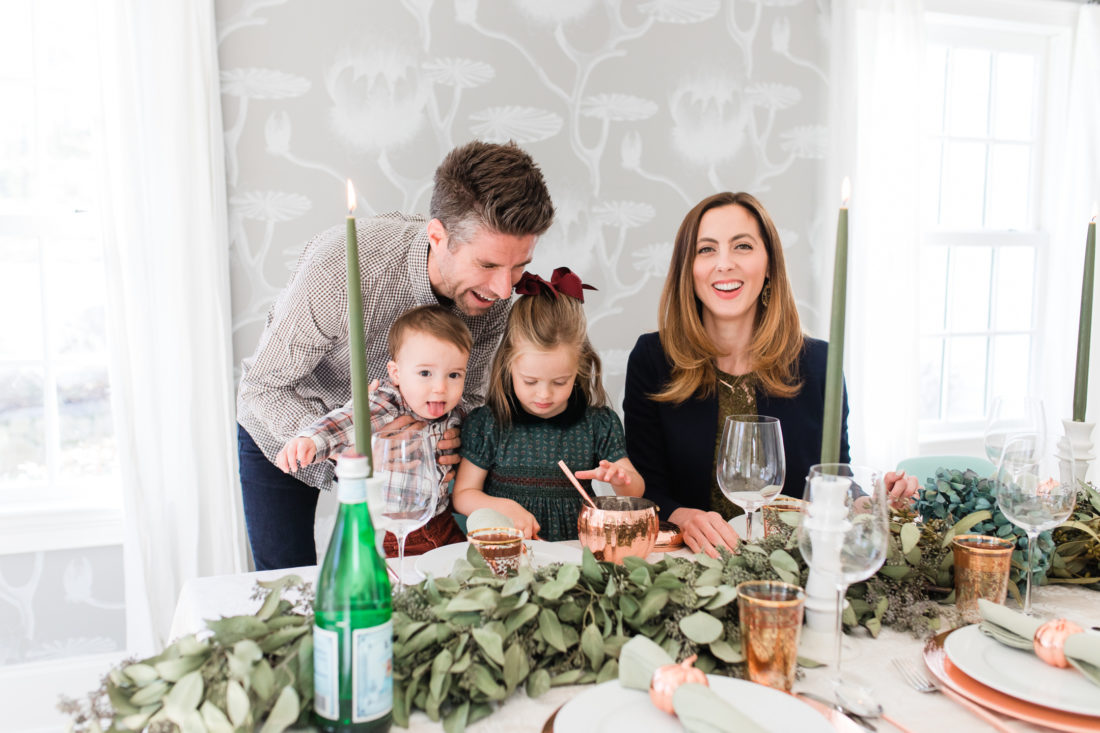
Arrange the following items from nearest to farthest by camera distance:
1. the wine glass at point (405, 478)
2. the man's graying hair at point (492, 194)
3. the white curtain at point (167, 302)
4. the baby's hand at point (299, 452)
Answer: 1. the wine glass at point (405, 478)
2. the baby's hand at point (299, 452)
3. the man's graying hair at point (492, 194)
4. the white curtain at point (167, 302)

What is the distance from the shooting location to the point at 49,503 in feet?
8.23

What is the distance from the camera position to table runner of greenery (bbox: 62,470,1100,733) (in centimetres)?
73

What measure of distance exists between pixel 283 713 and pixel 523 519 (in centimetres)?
87

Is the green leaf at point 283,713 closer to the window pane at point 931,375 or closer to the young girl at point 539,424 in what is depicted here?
the young girl at point 539,424

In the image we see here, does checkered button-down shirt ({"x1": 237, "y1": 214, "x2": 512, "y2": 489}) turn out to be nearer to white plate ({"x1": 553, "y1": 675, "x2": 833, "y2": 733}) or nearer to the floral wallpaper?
the floral wallpaper

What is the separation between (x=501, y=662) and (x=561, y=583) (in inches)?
5.0

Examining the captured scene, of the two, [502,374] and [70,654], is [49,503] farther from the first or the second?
[502,374]

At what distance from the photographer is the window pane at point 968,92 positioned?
350cm

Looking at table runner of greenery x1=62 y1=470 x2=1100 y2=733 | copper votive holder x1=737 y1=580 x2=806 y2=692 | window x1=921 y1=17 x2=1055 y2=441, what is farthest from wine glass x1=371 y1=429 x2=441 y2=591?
window x1=921 y1=17 x2=1055 y2=441

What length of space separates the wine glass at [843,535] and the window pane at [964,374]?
10.5 feet

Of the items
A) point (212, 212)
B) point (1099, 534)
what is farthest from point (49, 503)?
point (1099, 534)

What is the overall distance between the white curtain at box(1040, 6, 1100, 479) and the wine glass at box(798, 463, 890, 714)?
315 cm

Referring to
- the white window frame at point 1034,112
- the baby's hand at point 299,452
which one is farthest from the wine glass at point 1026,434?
the white window frame at point 1034,112

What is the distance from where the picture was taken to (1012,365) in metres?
3.74
